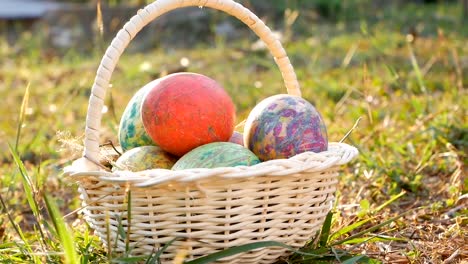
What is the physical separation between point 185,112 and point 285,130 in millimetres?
301

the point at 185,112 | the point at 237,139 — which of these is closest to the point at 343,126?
the point at 237,139

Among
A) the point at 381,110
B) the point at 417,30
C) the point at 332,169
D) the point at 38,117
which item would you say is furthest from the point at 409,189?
the point at 417,30

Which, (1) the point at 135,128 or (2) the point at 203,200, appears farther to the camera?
(1) the point at 135,128

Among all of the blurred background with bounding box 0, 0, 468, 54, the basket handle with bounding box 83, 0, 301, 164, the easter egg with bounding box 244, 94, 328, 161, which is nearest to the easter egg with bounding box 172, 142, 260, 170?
the easter egg with bounding box 244, 94, 328, 161

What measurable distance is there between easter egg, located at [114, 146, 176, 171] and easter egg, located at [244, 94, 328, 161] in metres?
0.27

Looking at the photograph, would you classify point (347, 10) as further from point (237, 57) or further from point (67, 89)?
point (67, 89)

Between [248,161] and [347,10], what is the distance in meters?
6.50

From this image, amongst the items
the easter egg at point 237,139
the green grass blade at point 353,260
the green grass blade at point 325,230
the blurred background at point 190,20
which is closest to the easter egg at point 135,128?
the easter egg at point 237,139

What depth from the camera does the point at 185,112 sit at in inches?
85.3

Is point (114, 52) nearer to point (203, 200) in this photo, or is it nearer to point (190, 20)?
point (203, 200)

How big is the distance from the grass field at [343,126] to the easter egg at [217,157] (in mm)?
324

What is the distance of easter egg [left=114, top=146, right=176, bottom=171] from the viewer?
2.18 meters

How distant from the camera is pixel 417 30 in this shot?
7.02 meters

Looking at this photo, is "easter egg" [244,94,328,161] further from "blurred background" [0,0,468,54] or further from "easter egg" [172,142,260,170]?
"blurred background" [0,0,468,54]
